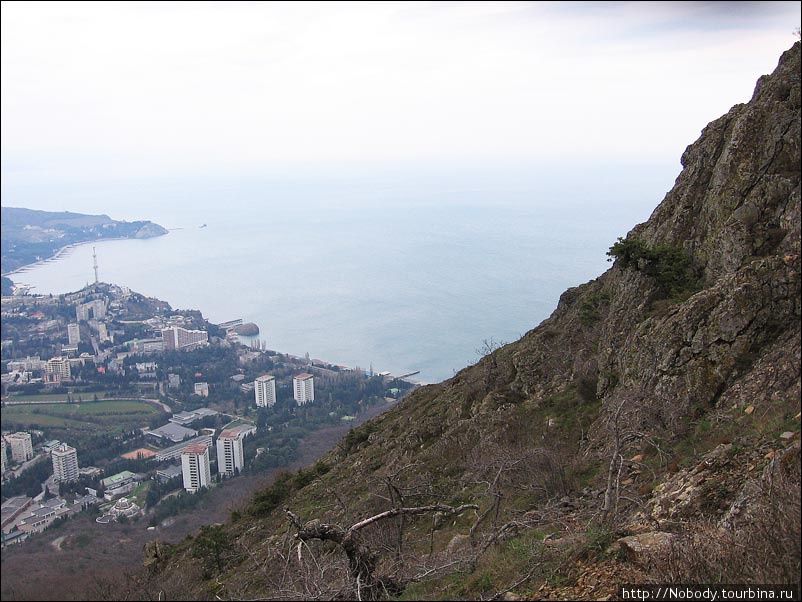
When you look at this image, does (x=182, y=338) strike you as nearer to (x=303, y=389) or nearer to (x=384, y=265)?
(x=303, y=389)

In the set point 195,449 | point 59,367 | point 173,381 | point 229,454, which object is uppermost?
point 59,367

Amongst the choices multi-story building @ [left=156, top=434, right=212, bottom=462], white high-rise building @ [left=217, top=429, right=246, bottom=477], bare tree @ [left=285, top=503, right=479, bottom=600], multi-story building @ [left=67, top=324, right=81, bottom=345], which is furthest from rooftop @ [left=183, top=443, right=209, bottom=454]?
bare tree @ [left=285, top=503, right=479, bottom=600]

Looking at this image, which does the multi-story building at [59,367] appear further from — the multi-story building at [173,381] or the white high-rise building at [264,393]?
the white high-rise building at [264,393]

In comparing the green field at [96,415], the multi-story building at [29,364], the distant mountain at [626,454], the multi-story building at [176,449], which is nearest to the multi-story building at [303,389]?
the green field at [96,415]

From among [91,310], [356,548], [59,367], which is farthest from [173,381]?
[356,548]

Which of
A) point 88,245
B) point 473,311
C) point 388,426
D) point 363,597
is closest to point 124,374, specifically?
point 388,426
